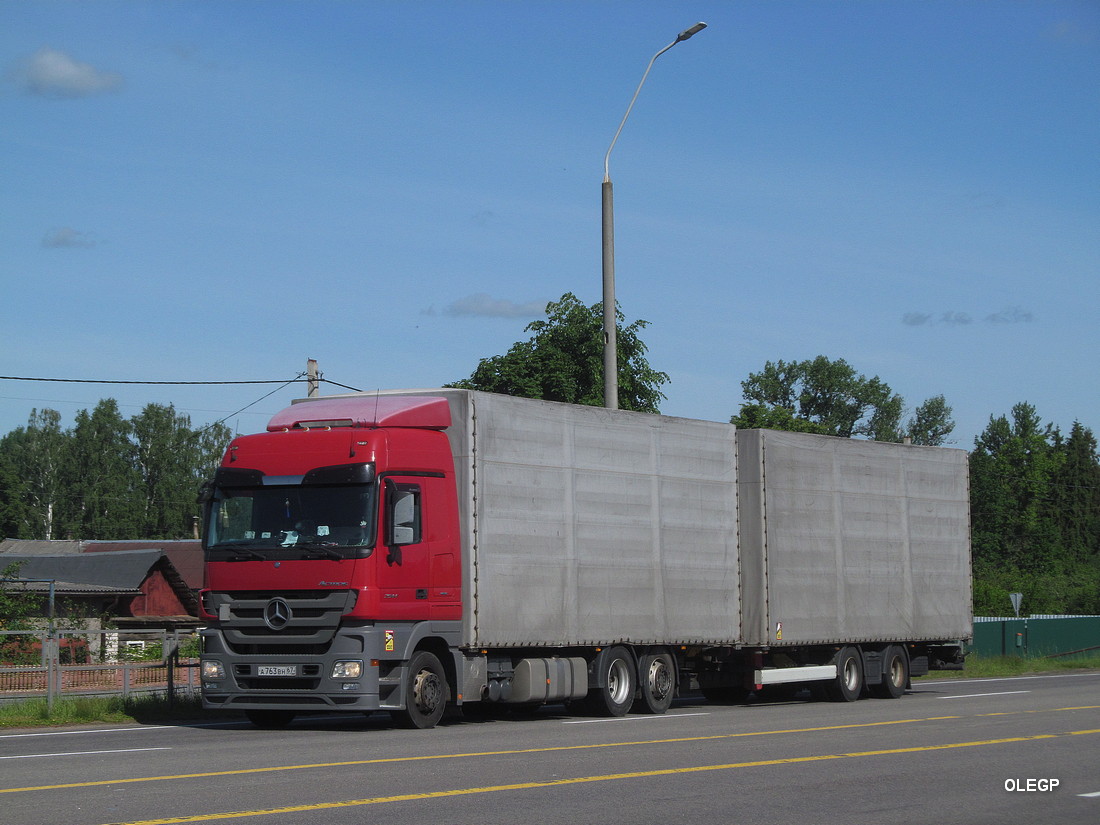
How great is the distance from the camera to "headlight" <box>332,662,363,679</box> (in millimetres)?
15633

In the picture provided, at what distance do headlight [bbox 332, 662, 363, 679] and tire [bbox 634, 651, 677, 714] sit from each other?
508 centimetres

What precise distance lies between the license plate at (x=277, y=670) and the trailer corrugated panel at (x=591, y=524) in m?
2.14

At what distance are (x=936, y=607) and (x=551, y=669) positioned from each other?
984cm

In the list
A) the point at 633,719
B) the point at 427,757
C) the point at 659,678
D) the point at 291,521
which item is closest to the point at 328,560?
the point at 291,521

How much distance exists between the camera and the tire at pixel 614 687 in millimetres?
18672

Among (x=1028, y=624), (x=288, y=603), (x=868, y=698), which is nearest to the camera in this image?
(x=288, y=603)

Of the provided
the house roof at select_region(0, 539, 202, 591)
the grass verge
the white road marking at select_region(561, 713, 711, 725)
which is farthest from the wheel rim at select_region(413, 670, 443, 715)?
the house roof at select_region(0, 539, 202, 591)

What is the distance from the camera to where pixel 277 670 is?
15969mm

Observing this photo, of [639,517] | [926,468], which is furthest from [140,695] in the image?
[926,468]

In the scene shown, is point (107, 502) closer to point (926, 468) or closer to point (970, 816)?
point (926, 468)

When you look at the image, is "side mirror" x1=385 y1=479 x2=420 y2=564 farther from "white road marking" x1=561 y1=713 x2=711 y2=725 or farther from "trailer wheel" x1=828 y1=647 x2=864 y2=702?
"trailer wheel" x1=828 y1=647 x2=864 y2=702

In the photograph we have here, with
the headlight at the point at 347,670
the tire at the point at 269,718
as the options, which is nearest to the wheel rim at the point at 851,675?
the tire at the point at 269,718

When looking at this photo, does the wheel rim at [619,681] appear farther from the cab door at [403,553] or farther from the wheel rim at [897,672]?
the wheel rim at [897,672]

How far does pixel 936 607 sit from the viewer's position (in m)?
25.0
